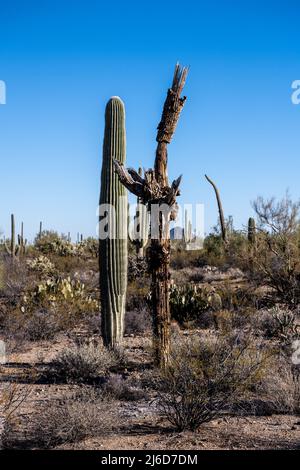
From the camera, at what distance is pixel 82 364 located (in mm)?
8688

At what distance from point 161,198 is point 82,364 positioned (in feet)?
9.07

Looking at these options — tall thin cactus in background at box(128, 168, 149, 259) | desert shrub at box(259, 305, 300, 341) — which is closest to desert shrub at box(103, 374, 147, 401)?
desert shrub at box(259, 305, 300, 341)

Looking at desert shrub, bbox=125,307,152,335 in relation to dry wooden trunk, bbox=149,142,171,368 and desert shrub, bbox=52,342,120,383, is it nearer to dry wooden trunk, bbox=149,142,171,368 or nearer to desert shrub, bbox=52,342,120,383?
desert shrub, bbox=52,342,120,383

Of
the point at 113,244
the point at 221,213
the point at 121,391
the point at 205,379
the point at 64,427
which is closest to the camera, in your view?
the point at 64,427

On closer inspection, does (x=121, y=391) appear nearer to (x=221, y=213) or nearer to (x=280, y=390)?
(x=280, y=390)

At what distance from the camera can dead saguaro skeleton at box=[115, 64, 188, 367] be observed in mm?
8508

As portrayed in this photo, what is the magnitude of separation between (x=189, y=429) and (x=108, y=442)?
0.93 m

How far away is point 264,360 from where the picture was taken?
275 inches

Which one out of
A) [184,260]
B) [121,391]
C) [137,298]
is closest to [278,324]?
[121,391]

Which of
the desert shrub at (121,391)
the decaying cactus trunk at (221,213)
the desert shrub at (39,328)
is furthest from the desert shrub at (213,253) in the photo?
the desert shrub at (121,391)

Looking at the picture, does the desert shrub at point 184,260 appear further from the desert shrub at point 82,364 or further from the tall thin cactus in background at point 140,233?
the desert shrub at point 82,364

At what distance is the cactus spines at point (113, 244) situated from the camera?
10117 millimetres

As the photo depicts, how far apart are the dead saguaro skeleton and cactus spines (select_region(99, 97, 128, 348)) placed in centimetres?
157
